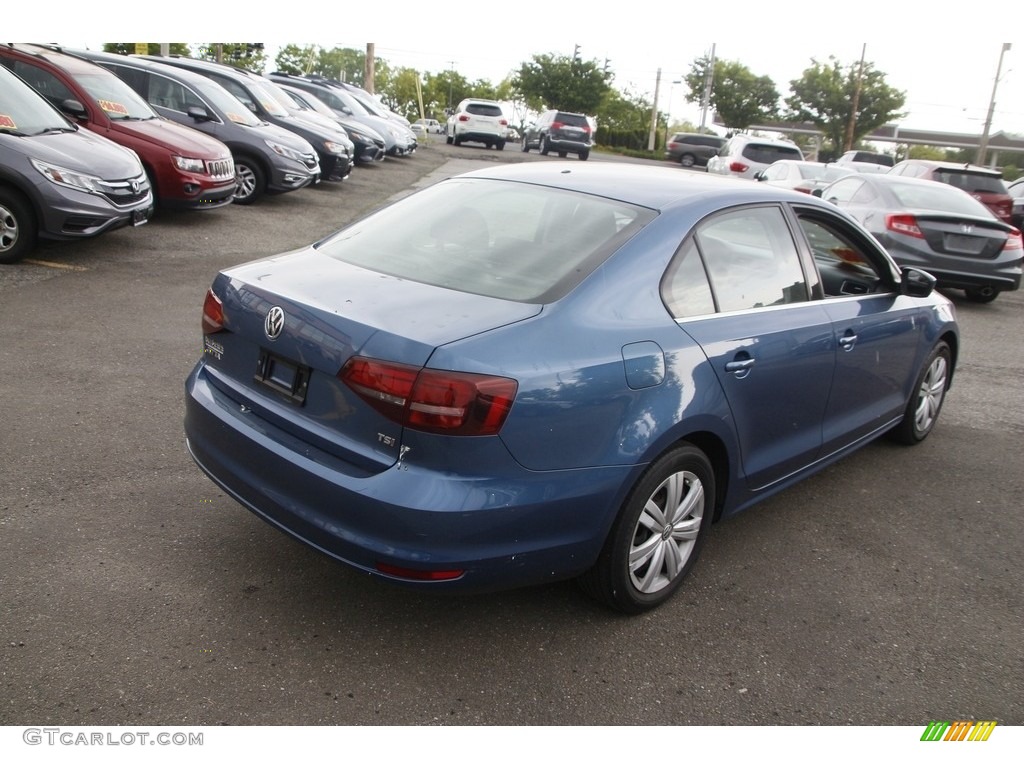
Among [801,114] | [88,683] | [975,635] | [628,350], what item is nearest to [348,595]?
[88,683]

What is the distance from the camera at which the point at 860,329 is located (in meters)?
4.51

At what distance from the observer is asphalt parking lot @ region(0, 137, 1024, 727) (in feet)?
9.60

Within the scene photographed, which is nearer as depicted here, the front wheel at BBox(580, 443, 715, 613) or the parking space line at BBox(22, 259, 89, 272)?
the front wheel at BBox(580, 443, 715, 613)

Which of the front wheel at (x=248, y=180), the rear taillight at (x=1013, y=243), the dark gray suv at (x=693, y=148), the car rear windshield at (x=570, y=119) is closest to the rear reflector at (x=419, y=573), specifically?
the rear taillight at (x=1013, y=243)

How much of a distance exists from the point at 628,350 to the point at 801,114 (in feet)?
215

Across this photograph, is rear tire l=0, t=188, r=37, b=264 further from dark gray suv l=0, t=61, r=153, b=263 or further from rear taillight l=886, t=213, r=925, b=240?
rear taillight l=886, t=213, r=925, b=240

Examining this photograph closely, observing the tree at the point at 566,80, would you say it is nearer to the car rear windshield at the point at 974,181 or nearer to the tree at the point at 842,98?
the tree at the point at 842,98

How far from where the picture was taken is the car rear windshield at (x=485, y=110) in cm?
3525

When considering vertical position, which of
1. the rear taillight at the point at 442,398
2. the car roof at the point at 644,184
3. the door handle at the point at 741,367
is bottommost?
the door handle at the point at 741,367

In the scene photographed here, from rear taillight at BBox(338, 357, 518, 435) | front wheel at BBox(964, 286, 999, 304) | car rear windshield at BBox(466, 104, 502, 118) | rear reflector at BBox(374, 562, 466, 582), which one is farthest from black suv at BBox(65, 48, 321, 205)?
car rear windshield at BBox(466, 104, 502, 118)

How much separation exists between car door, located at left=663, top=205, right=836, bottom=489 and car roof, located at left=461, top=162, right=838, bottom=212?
100 millimetres

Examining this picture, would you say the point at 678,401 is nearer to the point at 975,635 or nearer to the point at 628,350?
the point at 628,350

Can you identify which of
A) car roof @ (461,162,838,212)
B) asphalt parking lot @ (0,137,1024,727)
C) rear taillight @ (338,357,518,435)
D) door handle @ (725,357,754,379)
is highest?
car roof @ (461,162,838,212)

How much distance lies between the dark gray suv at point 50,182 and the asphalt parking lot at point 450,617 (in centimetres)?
333
